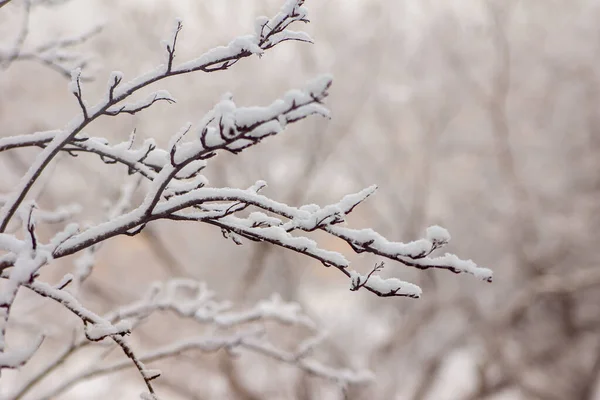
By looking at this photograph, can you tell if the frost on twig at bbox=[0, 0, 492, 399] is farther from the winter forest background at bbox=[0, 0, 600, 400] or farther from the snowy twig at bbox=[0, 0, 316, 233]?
the winter forest background at bbox=[0, 0, 600, 400]

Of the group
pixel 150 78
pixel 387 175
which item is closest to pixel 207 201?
pixel 150 78

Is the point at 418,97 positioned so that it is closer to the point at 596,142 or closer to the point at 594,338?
the point at 596,142

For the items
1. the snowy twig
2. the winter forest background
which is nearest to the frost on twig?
the snowy twig

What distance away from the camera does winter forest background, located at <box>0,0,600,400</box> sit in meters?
7.01

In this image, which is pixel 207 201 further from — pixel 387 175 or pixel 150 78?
pixel 387 175

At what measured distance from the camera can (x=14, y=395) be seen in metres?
2.54

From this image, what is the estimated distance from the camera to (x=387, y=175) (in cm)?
892

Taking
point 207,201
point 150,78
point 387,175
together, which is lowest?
point 207,201

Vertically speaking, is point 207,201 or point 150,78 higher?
point 150,78

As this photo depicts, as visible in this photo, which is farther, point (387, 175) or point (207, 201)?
point (387, 175)

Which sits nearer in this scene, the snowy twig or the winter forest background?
the snowy twig

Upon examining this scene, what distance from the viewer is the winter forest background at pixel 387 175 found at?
23.0ft

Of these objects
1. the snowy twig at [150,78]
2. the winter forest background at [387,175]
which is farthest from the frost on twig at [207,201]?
the winter forest background at [387,175]

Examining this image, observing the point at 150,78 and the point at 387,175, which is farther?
the point at 387,175
